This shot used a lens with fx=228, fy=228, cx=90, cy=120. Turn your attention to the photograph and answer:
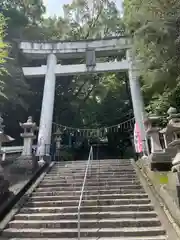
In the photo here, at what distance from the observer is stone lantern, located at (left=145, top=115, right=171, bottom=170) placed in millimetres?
7094

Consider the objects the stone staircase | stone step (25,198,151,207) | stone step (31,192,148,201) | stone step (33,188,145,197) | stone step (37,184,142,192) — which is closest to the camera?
the stone staircase

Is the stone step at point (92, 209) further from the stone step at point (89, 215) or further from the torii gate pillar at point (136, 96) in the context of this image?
the torii gate pillar at point (136, 96)

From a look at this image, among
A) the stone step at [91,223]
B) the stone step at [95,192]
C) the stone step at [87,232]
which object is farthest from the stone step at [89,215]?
the stone step at [95,192]

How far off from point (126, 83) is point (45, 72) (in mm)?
6734

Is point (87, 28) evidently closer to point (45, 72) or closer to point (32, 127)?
point (45, 72)

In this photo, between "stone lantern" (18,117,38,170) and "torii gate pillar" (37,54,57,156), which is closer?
"stone lantern" (18,117,38,170)

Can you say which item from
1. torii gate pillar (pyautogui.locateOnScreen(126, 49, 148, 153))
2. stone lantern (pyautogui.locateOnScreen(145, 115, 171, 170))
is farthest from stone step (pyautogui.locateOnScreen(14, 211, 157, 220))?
torii gate pillar (pyautogui.locateOnScreen(126, 49, 148, 153))

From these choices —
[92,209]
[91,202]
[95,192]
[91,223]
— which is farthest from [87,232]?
[95,192]

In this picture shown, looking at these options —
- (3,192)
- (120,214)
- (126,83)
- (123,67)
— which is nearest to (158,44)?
(123,67)

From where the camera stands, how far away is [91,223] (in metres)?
4.71

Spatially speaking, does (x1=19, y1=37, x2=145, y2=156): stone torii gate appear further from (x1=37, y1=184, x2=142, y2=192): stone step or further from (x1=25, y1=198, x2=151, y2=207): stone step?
(x1=25, y1=198, x2=151, y2=207): stone step

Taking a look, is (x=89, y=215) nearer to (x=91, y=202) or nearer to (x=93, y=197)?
(x=91, y=202)

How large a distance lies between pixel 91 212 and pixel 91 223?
0.48 m

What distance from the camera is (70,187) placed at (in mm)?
6738
